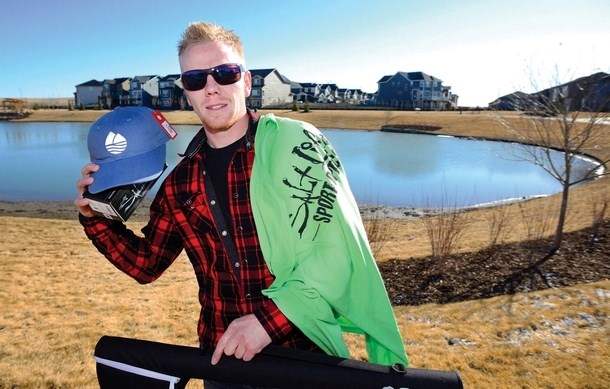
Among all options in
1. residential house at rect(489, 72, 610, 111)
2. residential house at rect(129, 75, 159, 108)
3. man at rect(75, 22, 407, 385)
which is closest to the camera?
man at rect(75, 22, 407, 385)

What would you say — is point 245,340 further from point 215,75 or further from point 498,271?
point 498,271

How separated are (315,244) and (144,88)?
11451 cm

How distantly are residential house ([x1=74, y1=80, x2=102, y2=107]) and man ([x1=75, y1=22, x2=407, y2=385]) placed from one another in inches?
5166

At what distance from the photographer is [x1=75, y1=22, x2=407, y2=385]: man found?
67.2 inches

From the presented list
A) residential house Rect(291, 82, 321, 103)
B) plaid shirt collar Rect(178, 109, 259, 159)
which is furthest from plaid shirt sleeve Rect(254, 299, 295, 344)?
residential house Rect(291, 82, 321, 103)

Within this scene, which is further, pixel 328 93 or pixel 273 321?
pixel 328 93

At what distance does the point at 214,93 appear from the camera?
203 centimetres

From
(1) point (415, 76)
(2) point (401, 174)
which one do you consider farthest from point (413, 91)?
(2) point (401, 174)

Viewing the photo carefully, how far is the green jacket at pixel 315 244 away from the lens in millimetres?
1702

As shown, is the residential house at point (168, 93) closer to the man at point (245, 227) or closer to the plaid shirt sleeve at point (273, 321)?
the man at point (245, 227)

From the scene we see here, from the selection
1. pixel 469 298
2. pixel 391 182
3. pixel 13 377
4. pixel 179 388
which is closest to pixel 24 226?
pixel 13 377

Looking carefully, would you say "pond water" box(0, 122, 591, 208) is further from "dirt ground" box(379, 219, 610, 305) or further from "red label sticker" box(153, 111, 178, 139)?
"red label sticker" box(153, 111, 178, 139)

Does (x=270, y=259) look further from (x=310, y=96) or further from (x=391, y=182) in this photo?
(x=310, y=96)

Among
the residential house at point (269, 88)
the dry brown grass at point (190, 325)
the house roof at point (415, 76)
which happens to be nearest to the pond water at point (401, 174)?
the dry brown grass at point (190, 325)
